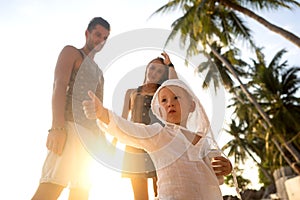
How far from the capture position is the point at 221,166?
156 cm

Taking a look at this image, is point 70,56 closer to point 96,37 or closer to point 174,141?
point 96,37

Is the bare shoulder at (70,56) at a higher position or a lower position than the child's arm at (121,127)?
higher

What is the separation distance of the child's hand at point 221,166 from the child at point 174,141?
A: 0.10 feet

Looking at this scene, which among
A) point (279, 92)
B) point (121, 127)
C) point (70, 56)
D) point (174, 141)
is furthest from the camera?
point (279, 92)

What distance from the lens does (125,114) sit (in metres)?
2.48

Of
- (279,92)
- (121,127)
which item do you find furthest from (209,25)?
(121,127)

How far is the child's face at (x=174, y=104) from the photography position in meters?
1.66

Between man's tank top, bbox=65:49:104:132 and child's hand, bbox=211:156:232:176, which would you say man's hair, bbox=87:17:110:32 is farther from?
child's hand, bbox=211:156:232:176

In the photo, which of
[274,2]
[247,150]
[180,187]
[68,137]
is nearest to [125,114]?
[68,137]

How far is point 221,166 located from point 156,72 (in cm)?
99

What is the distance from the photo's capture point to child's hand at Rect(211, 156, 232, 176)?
60.9 inches

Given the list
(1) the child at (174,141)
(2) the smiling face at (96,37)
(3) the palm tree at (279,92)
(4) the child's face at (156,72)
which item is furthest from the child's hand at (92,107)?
(3) the palm tree at (279,92)

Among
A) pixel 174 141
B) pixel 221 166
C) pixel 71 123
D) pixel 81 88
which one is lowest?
pixel 221 166

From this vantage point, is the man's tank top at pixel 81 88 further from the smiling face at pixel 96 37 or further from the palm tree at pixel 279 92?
the palm tree at pixel 279 92
